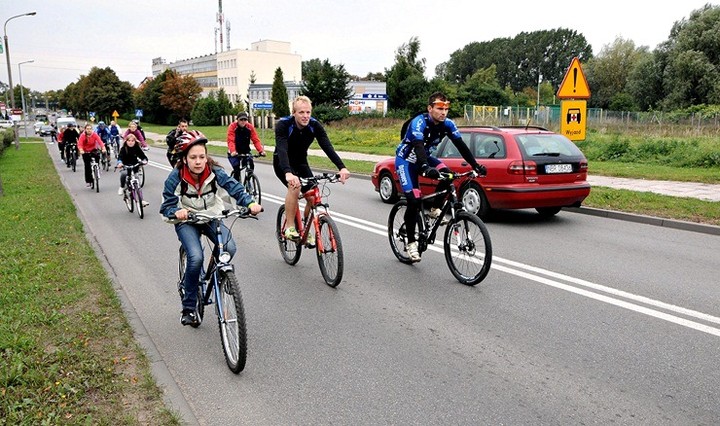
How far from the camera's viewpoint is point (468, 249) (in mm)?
6523

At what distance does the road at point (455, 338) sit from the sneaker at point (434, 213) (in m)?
0.65

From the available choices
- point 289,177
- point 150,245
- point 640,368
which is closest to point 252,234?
point 150,245

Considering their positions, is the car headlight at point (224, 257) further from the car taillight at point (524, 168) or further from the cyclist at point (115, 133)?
the cyclist at point (115, 133)

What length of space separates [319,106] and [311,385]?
57.7m

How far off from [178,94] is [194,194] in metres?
90.4

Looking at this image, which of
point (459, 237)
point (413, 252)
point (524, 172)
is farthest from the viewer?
point (524, 172)

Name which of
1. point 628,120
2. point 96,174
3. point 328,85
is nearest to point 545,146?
point 96,174

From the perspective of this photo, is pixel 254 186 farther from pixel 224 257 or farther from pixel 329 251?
pixel 224 257

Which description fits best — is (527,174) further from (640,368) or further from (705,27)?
(705,27)

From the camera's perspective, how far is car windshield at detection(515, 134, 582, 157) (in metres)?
10.0

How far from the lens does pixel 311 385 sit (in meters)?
4.10

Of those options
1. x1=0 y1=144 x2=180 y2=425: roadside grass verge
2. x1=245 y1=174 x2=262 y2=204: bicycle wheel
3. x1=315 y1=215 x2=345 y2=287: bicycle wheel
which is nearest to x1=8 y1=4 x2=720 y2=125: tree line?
x1=245 y1=174 x2=262 y2=204: bicycle wheel

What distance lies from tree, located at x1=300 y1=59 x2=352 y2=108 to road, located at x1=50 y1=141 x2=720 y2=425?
185 feet

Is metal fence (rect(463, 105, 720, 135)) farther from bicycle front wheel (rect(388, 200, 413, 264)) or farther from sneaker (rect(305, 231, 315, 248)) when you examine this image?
sneaker (rect(305, 231, 315, 248))
